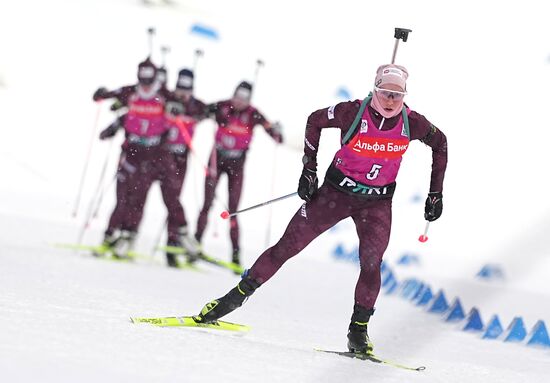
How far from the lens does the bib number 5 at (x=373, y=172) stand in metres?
5.62

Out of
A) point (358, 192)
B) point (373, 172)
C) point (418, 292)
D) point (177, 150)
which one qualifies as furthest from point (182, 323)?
point (177, 150)

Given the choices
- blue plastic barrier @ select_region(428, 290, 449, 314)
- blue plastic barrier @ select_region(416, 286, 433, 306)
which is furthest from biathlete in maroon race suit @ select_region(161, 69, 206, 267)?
blue plastic barrier @ select_region(428, 290, 449, 314)

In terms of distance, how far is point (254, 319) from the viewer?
285 inches

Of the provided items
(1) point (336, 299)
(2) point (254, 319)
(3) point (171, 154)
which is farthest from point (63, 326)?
(3) point (171, 154)

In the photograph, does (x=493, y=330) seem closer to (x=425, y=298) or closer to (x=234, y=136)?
Answer: (x=425, y=298)

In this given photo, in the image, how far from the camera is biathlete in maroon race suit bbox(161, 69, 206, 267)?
10.7m

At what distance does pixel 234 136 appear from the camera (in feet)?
35.5

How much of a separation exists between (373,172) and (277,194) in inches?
530

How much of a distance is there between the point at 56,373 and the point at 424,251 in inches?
492

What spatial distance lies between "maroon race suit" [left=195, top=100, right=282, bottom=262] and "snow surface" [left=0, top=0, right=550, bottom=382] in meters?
0.77

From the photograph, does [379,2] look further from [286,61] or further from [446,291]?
[446,291]

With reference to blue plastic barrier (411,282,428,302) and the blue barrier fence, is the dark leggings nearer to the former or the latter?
the blue barrier fence

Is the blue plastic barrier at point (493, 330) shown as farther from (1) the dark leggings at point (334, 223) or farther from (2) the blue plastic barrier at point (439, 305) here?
(1) the dark leggings at point (334, 223)

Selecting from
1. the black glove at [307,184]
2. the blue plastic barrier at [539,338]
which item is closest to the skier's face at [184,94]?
the blue plastic barrier at [539,338]
